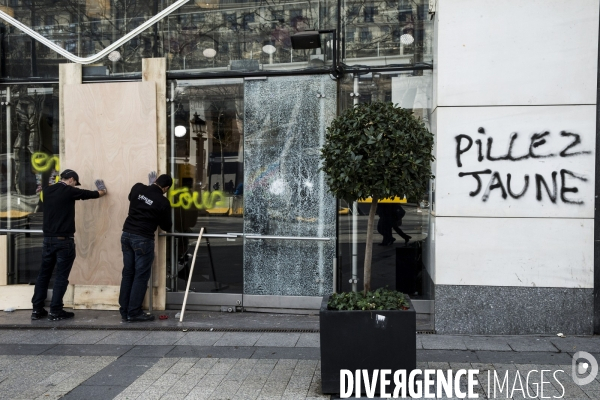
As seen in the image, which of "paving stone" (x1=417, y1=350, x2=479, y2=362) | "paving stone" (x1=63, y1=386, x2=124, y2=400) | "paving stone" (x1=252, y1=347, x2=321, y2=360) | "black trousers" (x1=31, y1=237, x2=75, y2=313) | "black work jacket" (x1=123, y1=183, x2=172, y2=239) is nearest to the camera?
"paving stone" (x1=63, y1=386, x2=124, y2=400)

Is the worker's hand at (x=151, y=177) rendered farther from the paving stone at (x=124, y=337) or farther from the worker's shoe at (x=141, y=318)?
the paving stone at (x=124, y=337)

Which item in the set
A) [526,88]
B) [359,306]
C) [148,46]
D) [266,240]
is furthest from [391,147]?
[148,46]

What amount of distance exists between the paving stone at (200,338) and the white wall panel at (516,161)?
2983 mm

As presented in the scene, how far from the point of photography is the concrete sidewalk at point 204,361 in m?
5.77

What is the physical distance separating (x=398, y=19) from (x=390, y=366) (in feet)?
15.8

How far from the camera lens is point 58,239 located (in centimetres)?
858

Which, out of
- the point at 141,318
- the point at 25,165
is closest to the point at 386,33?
the point at 141,318

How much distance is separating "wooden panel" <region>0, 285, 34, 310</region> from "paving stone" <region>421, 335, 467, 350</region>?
555cm

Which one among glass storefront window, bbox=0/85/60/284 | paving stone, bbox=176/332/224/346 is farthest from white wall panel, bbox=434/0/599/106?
glass storefront window, bbox=0/85/60/284

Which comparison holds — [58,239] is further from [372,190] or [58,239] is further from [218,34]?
[372,190]

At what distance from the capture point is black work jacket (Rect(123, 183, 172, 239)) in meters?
8.38

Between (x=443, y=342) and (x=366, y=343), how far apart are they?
207 cm

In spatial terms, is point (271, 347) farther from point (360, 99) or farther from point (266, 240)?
point (360, 99)

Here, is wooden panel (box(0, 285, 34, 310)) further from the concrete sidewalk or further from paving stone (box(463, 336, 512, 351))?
paving stone (box(463, 336, 512, 351))
